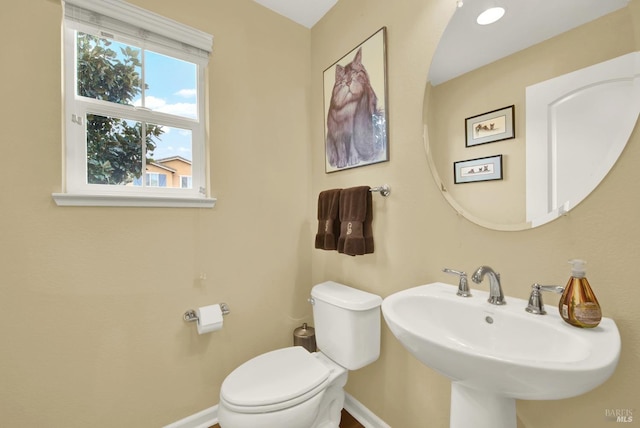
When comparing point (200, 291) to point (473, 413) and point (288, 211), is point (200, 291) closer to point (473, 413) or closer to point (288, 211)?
point (288, 211)

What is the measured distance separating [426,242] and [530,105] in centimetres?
60

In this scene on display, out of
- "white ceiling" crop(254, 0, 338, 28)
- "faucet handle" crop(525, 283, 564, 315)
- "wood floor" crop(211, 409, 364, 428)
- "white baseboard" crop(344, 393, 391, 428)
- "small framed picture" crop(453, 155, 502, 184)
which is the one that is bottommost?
"wood floor" crop(211, 409, 364, 428)

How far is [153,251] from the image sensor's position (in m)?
1.30

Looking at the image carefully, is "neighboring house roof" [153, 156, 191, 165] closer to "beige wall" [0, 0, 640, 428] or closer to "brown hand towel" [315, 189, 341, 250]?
"beige wall" [0, 0, 640, 428]

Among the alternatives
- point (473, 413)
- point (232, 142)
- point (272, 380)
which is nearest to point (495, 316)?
point (473, 413)

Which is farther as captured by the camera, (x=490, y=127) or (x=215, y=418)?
(x=215, y=418)

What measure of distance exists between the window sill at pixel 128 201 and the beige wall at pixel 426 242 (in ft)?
2.53

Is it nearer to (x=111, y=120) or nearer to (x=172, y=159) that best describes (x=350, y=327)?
(x=172, y=159)

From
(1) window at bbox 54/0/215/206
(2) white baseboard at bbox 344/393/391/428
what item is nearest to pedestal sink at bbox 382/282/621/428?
(2) white baseboard at bbox 344/393/391/428

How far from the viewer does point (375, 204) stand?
1.38m

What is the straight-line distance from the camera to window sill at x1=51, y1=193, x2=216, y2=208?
1.10 m

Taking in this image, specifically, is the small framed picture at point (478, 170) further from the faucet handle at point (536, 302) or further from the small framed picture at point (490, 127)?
the faucet handle at point (536, 302)

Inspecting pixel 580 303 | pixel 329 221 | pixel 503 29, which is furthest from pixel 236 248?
pixel 503 29

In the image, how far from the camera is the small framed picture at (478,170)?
94 centimetres
